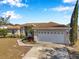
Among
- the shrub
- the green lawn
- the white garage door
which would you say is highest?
the green lawn

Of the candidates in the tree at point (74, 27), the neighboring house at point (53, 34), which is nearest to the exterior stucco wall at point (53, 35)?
the neighboring house at point (53, 34)

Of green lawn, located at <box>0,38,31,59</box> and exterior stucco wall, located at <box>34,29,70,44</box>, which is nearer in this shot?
green lawn, located at <box>0,38,31,59</box>

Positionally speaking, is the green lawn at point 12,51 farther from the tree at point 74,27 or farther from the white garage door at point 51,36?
the white garage door at point 51,36

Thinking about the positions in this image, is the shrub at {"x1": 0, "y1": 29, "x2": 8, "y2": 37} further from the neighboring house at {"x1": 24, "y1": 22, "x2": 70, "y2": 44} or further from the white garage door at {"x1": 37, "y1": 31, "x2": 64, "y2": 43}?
the white garage door at {"x1": 37, "y1": 31, "x2": 64, "y2": 43}

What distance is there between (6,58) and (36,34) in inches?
703

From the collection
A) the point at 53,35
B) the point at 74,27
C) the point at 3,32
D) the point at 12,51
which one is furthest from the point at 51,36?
the point at 3,32

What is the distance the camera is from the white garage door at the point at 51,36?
105 feet

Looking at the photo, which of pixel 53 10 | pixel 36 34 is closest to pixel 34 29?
pixel 36 34

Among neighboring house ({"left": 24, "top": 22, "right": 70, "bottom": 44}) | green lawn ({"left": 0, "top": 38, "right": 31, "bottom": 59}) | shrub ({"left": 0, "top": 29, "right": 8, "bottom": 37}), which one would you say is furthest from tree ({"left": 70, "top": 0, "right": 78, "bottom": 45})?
shrub ({"left": 0, "top": 29, "right": 8, "bottom": 37})

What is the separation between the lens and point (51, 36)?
1312 inches

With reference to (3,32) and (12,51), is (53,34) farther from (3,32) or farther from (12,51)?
(3,32)

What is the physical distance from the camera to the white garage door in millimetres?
32000

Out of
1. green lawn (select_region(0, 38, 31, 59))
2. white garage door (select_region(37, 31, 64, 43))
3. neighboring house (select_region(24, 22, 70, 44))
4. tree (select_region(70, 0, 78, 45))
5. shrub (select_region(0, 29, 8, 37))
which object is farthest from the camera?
shrub (select_region(0, 29, 8, 37))

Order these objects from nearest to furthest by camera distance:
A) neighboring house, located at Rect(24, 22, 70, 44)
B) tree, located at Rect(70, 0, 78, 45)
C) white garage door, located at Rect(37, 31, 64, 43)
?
tree, located at Rect(70, 0, 78, 45) → neighboring house, located at Rect(24, 22, 70, 44) → white garage door, located at Rect(37, 31, 64, 43)
